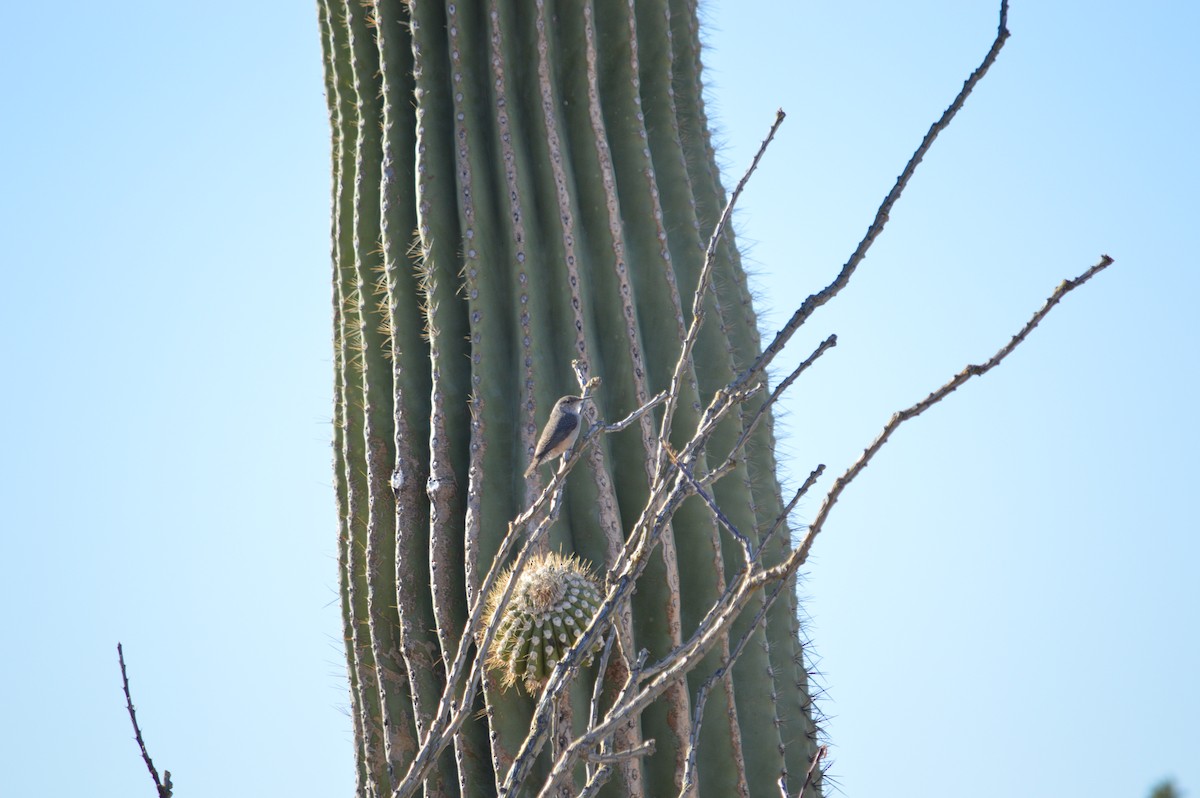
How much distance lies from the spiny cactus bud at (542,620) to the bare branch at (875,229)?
1281 mm

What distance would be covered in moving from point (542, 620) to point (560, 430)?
1.65 ft

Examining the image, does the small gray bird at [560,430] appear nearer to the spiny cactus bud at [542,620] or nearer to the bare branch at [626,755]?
the spiny cactus bud at [542,620]

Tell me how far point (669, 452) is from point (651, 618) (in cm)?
171

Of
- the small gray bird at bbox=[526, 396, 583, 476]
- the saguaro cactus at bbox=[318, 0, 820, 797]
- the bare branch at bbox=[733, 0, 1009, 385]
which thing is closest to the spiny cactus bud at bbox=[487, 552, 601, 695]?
the saguaro cactus at bbox=[318, 0, 820, 797]

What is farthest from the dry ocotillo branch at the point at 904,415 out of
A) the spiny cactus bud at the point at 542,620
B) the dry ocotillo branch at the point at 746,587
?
the spiny cactus bud at the point at 542,620

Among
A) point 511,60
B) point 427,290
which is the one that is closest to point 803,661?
point 427,290

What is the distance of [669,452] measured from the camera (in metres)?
2.11

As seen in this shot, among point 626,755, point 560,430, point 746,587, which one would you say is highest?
point 560,430

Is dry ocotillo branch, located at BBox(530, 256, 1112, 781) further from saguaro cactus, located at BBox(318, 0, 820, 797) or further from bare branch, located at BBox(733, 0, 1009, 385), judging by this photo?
saguaro cactus, located at BBox(318, 0, 820, 797)

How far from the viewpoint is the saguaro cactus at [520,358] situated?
371 centimetres

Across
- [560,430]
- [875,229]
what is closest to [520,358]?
[560,430]

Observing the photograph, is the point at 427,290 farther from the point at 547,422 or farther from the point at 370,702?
the point at 370,702

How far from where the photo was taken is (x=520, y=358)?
12.6 feet

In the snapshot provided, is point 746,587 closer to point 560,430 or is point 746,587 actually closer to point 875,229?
point 875,229
